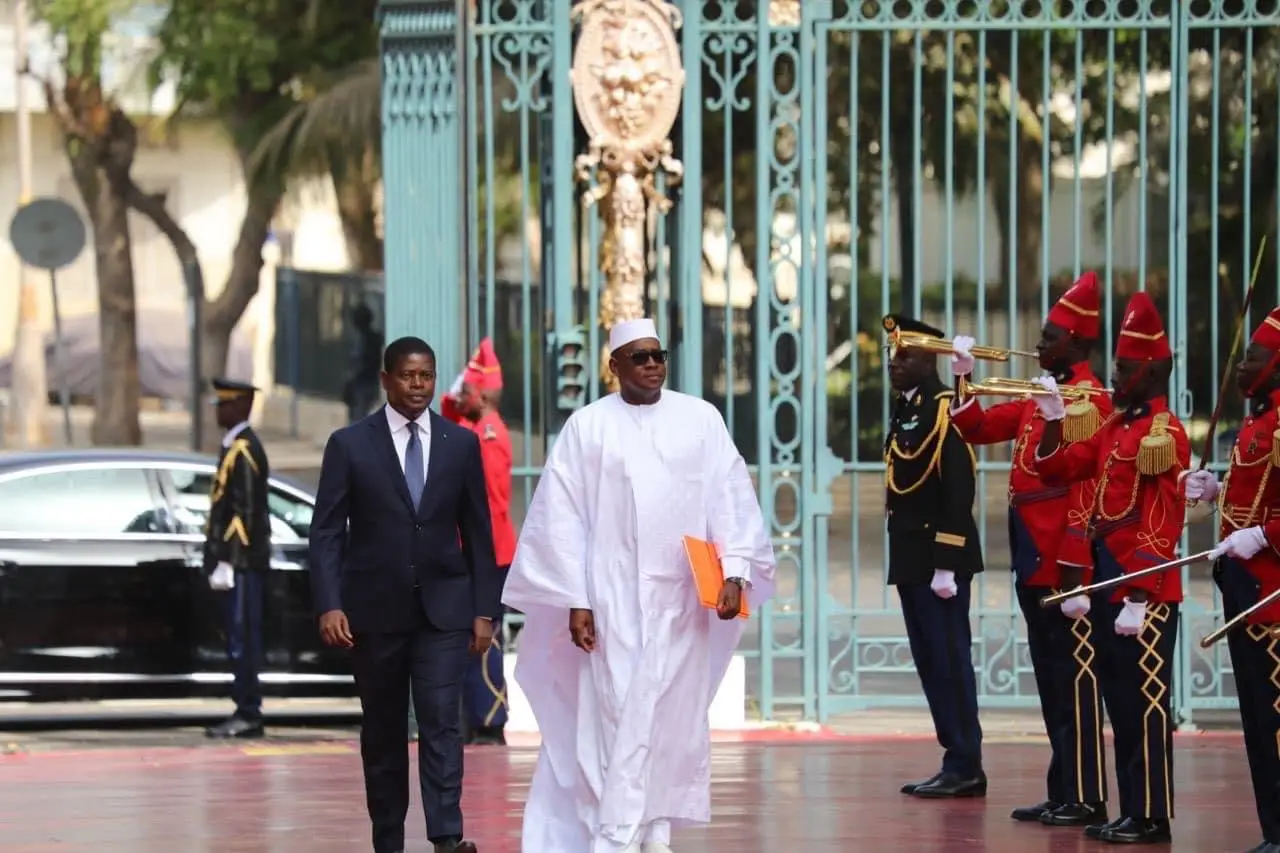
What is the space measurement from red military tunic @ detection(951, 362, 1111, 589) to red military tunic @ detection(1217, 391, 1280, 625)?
0.83m

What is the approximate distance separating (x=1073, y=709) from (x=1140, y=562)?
941 mm

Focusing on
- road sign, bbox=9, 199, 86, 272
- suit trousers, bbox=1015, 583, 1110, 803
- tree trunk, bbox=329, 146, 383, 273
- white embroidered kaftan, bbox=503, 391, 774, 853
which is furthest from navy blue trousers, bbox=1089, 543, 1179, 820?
tree trunk, bbox=329, 146, 383, 273

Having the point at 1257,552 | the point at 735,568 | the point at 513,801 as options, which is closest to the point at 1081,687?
the point at 1257,552

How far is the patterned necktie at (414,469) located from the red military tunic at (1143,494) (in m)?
2.44

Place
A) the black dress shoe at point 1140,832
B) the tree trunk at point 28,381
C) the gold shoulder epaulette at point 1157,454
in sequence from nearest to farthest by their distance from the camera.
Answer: the gold shoulder epaulette at point 1157,454 → the black dress shoe at point 1140,832 → the tree trunk at point 28,381

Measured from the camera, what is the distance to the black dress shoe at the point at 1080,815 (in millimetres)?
9352

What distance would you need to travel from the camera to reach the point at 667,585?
827cm

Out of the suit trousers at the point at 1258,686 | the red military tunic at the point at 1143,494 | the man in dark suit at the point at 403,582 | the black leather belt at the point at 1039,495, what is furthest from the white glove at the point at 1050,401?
the man in dark suit at the point at 403,582

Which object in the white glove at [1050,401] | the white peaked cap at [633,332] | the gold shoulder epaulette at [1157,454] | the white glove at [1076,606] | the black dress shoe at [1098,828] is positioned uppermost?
the white peaked cap at [633,332]

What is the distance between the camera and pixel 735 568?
326 inches

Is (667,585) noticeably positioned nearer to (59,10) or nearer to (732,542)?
(732,542)

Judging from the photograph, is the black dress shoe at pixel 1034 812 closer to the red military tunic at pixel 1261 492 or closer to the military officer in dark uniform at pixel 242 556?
the red military tunic at pixel 1261 492

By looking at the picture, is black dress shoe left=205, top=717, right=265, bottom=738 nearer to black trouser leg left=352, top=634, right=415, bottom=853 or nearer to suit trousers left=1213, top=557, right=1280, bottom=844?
black trouser leg left=352, top=634, right=415, bottom=853

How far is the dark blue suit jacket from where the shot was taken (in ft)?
27.5
